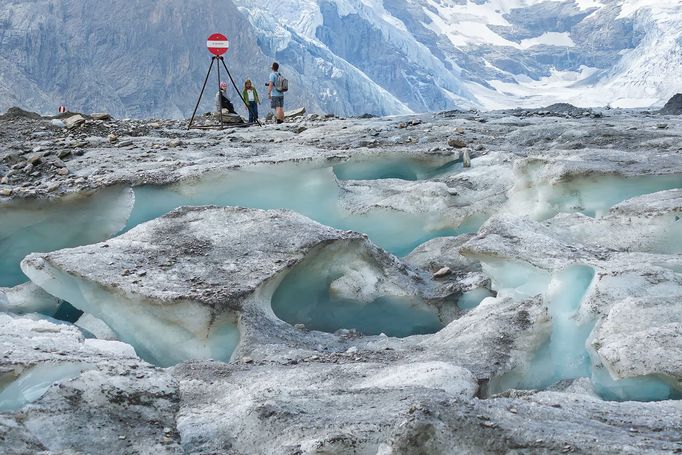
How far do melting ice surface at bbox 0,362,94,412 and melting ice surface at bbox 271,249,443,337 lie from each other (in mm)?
2393

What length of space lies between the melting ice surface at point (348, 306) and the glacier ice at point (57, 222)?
8.09ft

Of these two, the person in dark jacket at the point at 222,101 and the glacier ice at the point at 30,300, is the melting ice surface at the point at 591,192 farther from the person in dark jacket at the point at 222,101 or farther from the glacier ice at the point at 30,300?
the person in dark jacket at the point at 222,101

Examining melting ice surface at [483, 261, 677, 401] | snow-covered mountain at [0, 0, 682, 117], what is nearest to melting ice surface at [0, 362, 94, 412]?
melting ice surface at [483, 261, 677, 401]

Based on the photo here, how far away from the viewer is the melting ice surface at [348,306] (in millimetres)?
6219

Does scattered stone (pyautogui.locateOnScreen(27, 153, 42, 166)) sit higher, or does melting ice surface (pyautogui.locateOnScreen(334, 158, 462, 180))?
melting ice surface (pyautogui.locateOnScreen(334, 158, 462, 180))

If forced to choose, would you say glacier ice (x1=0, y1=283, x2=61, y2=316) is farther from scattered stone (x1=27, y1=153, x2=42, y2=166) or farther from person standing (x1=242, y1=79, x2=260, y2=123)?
person standing (x1=242, y1=79, x2=260, y2=123)

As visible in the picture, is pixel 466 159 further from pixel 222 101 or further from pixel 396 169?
pixel 222 101

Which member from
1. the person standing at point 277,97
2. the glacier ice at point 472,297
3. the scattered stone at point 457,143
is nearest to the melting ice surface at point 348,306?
the glacier ice at point 472,297

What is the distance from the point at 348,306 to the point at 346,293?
108mm

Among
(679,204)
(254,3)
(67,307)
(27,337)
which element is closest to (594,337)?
(679,204)

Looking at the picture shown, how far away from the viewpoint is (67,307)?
6.82 meters

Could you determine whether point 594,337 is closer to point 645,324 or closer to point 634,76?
point 645,324

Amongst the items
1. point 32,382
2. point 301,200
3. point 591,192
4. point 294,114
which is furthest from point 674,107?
point 32,382

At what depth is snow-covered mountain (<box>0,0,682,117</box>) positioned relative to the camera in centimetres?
6812
